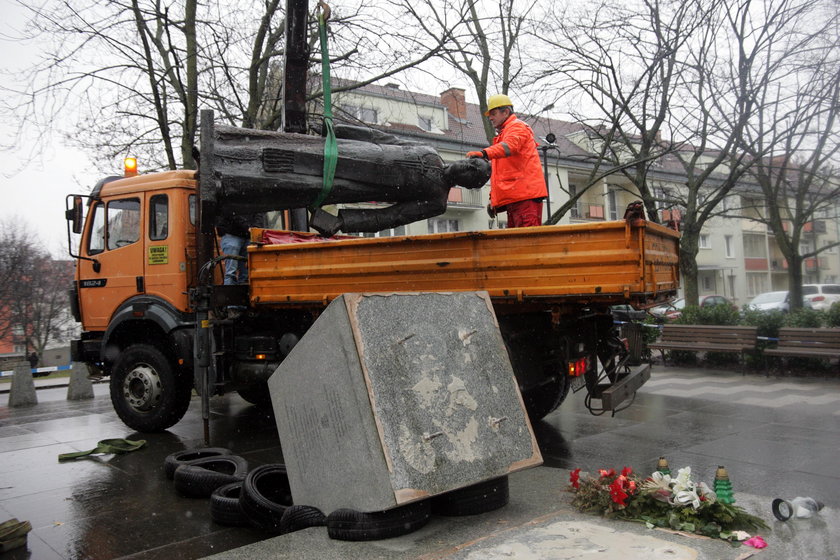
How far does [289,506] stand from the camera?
405 centimetres

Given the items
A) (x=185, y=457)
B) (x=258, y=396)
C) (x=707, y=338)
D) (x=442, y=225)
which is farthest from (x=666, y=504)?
(x=442, y=225)

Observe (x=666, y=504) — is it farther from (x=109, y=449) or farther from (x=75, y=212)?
(x=75, y=212)

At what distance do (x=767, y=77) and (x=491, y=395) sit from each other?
1220 centimetres

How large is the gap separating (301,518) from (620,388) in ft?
11.3

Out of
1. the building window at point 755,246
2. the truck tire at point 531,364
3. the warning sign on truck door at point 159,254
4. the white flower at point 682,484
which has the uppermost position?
the building window at point 755,246

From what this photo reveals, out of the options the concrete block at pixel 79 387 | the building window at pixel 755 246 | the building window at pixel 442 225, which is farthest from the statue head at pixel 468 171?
the building window at pixel 755 246

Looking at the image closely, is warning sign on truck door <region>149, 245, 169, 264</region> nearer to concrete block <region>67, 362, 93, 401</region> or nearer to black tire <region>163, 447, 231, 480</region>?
black tire <region>163, 447, 231, 480</region>

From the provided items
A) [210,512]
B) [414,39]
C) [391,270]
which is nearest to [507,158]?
[391,270]

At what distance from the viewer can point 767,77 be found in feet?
43.1

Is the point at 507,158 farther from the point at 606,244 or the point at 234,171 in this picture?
the point at 234,171

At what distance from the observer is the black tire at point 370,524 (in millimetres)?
3367

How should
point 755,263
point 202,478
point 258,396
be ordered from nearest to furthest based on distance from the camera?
1. point 202,478
2. point 258,396
3. point 755,263

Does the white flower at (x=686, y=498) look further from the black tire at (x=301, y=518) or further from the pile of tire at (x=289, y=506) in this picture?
the black tire at (x=301, y=518)

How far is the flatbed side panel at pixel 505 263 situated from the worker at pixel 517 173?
39.8 inches
